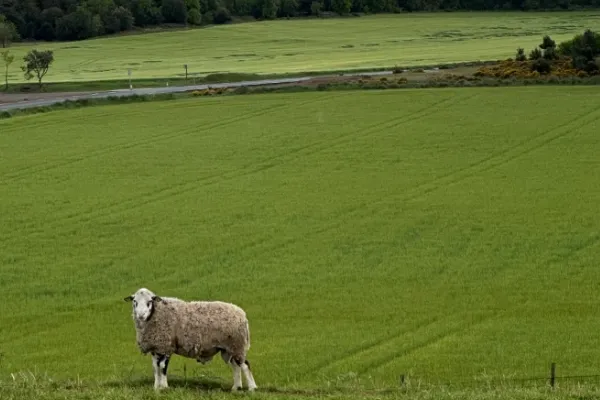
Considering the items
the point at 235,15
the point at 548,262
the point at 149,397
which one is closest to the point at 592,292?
the point at 548,262

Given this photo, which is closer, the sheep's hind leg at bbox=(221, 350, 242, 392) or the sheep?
the sheep's hind leg at bbox=(221, 350, 242, 392)

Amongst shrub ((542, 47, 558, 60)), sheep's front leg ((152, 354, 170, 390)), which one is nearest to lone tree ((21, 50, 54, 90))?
shrub ((542, 47, 558, 60))

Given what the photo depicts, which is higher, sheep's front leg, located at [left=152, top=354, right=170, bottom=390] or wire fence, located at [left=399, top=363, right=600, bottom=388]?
sheep's front leg, located at [left=152, top=354, right=170, bottom=390]

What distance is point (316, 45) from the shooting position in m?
140

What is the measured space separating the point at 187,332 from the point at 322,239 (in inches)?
689

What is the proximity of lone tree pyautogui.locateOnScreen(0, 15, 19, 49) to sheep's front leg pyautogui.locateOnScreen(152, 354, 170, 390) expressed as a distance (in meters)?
129

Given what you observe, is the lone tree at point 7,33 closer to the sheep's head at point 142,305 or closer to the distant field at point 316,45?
the distant field at point 316,45

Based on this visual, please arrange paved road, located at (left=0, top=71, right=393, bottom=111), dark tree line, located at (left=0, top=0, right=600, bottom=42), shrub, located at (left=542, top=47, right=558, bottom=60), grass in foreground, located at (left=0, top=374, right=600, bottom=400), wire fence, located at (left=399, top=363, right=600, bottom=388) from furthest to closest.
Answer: dark tree line, located at (left=0, top=0, right=600, bottom=42)
shrub, located at (left=542, top=47, right=558, bottom=60)
paved road, located at (left=0, top=71, right=393, bottom=111)
wire fence, located at (left=399, top=363, right=600, bottom=388)
grass in foreground, located at (left=0, top=374, right=600, bottom=400)

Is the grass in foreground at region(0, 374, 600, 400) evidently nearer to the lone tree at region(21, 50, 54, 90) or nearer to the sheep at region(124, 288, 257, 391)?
the sheep at region(124, 288, 257, 391)

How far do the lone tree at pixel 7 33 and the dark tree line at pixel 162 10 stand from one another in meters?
0.11

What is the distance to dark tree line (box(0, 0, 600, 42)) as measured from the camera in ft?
521

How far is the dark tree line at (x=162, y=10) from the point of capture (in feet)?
521

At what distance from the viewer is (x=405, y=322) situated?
2783 centimetres

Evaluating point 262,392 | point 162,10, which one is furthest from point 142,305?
point 162,10
